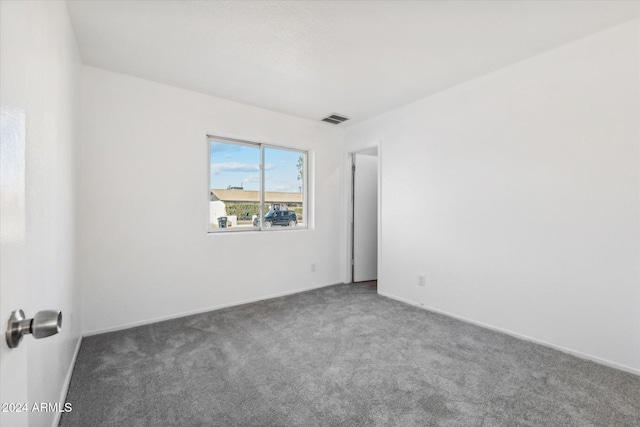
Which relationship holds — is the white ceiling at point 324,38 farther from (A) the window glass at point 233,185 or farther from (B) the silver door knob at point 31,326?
(B) the silver door knob at point 31,326

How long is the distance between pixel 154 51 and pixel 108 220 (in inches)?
64.1

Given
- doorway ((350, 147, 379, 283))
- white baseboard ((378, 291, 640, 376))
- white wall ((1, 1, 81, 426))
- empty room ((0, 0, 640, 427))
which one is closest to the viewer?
white wall ((1, 1, 81, 426))

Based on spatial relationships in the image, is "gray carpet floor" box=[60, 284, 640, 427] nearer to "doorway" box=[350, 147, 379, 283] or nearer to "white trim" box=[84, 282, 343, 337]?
"white trim" box=[84, 282, 343, 337]

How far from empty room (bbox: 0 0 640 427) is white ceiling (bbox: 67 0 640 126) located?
19mm

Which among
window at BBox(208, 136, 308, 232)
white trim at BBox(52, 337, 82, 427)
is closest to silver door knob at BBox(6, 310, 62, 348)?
white trim at BBox(52, 337, 82, 427)

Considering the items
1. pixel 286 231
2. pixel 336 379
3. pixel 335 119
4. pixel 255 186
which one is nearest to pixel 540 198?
pixel 336 379

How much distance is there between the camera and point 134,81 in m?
2.87

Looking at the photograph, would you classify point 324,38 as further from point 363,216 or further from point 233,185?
point 363,216

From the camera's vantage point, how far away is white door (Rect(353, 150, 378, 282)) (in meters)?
4.64

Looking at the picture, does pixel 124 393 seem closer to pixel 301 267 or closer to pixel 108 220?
pixel 108 220

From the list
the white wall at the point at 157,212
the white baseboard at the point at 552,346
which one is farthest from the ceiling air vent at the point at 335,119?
the white baseboard at the point at 552,346

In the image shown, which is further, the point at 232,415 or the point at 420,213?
the point at 420,213

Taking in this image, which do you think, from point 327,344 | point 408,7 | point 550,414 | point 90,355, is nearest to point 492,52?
point 408,7

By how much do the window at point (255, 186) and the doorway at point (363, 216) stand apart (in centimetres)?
86
